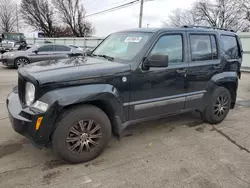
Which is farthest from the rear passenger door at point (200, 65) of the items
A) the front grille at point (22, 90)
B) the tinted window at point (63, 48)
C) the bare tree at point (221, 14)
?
the bare tree at point (221, 14)

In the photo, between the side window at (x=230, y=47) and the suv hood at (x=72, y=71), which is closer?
the suv hood at (x=72, y=71)

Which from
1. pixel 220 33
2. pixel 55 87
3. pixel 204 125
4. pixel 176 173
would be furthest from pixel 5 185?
pixel 220 33

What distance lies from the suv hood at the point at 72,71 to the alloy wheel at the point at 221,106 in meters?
2.30

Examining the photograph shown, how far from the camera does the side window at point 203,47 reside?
4.19 m

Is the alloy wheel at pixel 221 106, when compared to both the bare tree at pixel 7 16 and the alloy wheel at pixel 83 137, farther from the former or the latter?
the bare tree at pixel 7 16

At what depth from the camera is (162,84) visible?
3.77 m

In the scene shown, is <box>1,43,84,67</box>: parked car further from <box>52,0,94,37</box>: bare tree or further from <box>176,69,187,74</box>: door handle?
<box>52,0,94,37</box>: bare tree

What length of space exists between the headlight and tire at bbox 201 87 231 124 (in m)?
3.22

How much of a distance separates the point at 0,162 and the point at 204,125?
12.0 ft

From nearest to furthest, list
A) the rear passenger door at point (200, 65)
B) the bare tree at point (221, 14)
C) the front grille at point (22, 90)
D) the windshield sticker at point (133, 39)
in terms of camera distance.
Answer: the front grille at point (22, 90) → the windshield sticker at point (133, 39) → the rear passenger door at point (200, 65) → the bare tree at point (221, 14)

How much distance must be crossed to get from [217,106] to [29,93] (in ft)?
11.6

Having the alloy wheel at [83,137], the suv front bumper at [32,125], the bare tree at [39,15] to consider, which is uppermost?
the bare tree at [39,15]

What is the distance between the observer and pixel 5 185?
8.89 feet

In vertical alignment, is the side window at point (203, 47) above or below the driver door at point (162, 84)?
above
